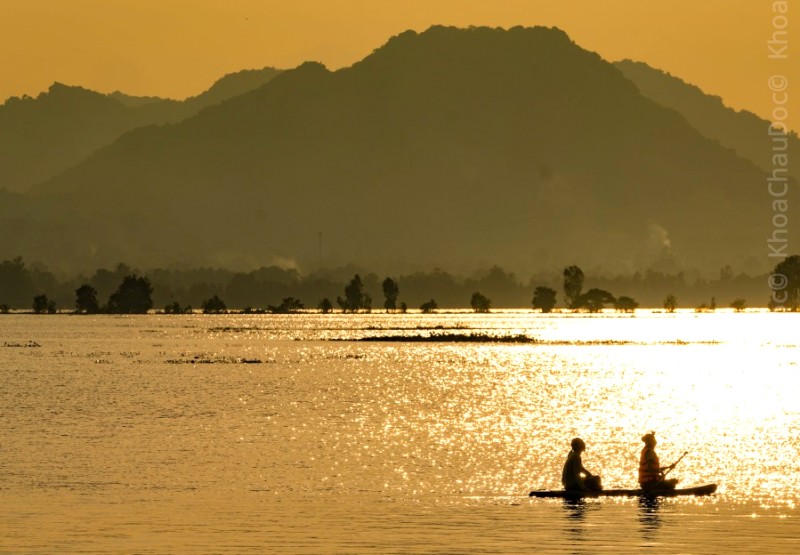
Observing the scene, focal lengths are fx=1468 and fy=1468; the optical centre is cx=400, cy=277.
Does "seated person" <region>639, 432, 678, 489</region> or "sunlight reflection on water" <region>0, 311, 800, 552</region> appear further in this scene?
"seated person" <region>639, 432, 678, 489</region>

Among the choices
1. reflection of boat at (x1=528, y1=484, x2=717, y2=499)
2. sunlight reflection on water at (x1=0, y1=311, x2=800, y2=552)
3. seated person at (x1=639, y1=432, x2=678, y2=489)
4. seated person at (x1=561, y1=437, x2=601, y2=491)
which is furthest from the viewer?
seated person at (x1=639, y1=432, x2=678, y2=489)

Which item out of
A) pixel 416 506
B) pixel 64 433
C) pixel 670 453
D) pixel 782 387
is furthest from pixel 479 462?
pixel 782 387

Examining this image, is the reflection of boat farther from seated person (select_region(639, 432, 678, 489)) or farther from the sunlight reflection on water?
the sunlight reflection on water

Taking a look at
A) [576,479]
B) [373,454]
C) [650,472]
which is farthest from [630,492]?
[373,454]

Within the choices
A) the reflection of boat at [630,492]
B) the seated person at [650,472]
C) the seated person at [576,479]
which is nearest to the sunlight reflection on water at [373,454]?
the reflection of boat at [630,492]

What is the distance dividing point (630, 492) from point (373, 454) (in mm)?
23102

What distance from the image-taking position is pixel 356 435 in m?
94.4

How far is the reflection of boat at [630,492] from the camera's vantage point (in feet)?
200

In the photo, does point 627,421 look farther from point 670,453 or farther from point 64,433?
point 64,433

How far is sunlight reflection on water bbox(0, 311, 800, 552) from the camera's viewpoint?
55156 mm

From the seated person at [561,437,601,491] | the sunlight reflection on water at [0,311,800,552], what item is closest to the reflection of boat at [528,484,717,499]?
the seated person at [561,437,601,491]

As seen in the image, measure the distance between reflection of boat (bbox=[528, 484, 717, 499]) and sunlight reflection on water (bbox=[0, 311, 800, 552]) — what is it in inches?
24.6

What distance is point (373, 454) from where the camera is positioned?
82375 millimetres

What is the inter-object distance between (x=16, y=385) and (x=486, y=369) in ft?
210
